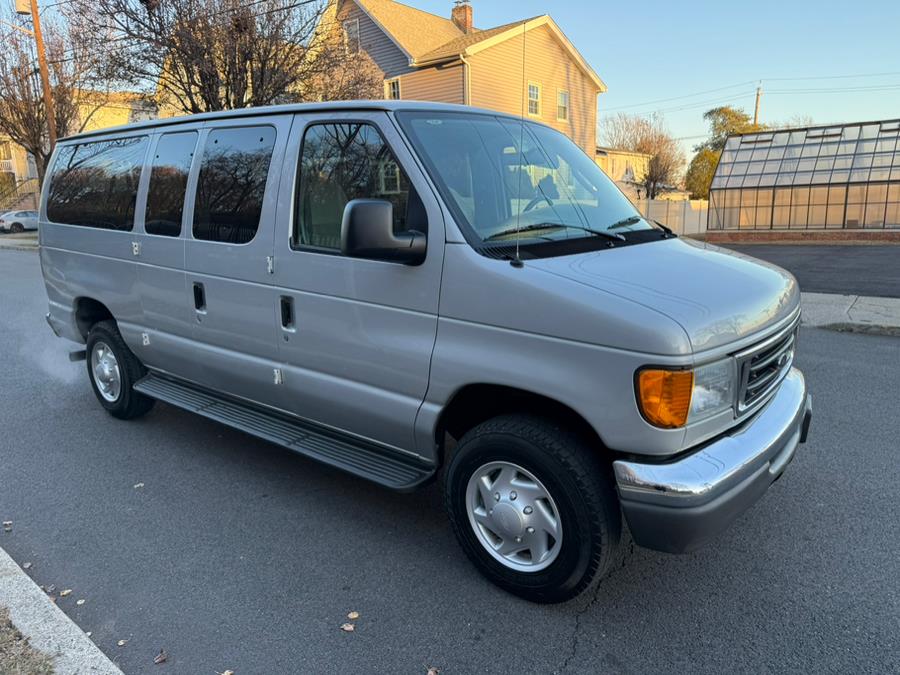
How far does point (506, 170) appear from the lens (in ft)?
11.2

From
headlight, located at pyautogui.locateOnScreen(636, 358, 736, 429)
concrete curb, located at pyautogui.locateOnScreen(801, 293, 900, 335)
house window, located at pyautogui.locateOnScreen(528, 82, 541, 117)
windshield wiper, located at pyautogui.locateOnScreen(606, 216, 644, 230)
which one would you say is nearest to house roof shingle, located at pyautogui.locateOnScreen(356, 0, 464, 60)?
house window, located at pyautogui.locateOnScreen(528, 82, 541, 117)

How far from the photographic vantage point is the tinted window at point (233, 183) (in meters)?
3.80

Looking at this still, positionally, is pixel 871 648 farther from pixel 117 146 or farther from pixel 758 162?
pixel 758 162

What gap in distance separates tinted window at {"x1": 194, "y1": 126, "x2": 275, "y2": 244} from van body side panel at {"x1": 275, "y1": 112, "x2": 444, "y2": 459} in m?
0.25

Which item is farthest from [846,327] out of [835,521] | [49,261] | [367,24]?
[367,24]

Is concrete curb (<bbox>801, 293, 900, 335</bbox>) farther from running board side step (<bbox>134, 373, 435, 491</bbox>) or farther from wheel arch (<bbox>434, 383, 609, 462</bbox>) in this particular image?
running board side step (<bbox>134, 373, 435, 491</bbox>)

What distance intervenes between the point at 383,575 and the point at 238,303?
5.97 ft

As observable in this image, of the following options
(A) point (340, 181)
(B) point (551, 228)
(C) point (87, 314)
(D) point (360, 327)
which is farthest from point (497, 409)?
(C) point (87, 314)

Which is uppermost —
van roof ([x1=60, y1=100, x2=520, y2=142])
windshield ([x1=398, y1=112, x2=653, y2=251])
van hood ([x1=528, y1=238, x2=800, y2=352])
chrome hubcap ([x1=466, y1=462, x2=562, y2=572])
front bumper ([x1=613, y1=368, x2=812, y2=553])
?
Result: van roof ([x1=60, y1=100, x2=520, y2=142])

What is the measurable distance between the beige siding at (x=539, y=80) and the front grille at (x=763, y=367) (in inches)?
837

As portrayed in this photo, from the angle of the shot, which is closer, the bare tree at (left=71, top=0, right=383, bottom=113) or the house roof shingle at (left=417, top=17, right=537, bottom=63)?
the bare tree at (left=71, top=0, right=383, bottom=113)

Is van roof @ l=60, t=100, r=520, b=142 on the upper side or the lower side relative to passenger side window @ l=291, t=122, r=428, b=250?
upper

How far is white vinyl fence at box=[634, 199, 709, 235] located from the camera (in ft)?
106

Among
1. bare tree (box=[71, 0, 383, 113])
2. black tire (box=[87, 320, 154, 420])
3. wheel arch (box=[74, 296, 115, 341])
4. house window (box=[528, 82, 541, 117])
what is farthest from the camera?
house window (box=[528, 82, 541, 117])
